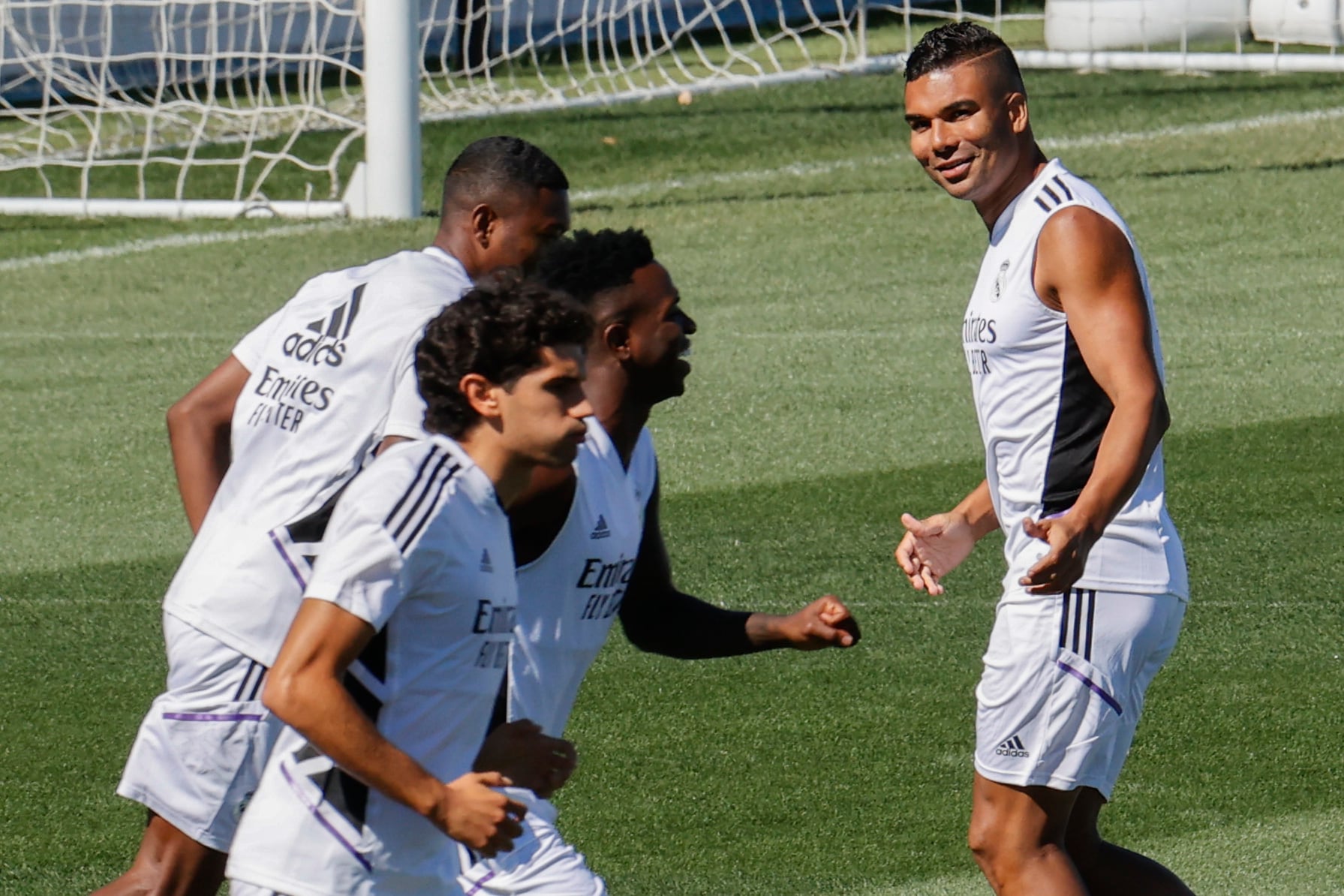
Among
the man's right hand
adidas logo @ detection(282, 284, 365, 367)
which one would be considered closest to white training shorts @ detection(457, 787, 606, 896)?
adidas logo @ detection(282, 284, 365, 367)

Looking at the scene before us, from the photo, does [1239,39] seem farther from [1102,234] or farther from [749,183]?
[1102,234]

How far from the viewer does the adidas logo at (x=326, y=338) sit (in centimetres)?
454

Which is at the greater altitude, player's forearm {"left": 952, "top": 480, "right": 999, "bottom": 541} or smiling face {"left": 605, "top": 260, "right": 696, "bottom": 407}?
smiling face {"left": 605, "top": 260, "right": 696, "bottom": 407}

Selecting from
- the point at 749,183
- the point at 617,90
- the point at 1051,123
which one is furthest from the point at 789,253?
the point at 617,90

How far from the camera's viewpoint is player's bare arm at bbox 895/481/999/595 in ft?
16.2

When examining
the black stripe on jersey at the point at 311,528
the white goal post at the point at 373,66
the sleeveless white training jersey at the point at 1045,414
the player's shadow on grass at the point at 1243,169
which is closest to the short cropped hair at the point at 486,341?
the black stripe on jersey at the point at 311,528

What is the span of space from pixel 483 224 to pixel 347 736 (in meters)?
1.90

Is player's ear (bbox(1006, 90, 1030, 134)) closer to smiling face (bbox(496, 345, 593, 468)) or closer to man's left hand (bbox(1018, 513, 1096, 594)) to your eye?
man's left hand (bbox(1018, 513, 1096, 594))

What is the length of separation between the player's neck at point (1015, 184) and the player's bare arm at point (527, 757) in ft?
5.55

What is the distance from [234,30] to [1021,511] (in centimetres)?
2016

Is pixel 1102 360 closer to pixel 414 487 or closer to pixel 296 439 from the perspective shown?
pixel 414 487

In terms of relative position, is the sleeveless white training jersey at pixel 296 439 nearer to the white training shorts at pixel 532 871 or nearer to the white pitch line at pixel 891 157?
the white training shorts at pixel 532 871

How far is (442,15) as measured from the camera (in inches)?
1056

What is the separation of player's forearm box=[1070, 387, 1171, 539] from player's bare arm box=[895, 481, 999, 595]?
2.57 feet
